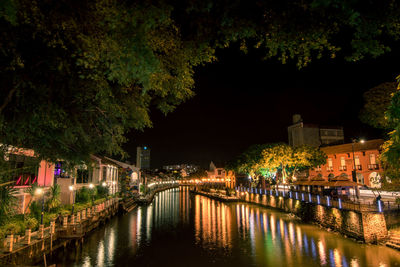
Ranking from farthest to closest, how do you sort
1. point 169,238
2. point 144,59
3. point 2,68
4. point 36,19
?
point 169,238 < point 2,68 < point 36,19 < point 144,59

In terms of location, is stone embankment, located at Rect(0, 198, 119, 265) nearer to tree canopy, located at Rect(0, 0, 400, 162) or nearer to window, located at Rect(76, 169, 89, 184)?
tree canopy, located at Rect(0, 0, 400, 162)

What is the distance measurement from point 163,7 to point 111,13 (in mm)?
1437

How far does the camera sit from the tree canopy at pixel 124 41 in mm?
4992

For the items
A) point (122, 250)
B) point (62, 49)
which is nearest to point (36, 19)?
point (62, 49)

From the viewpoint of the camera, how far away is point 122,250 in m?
18.6

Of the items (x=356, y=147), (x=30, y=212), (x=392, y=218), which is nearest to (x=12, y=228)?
(x=30, y=212)

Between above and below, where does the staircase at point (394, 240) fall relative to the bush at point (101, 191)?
below

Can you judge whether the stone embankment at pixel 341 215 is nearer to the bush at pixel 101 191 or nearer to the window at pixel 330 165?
the window at pixel 330 165

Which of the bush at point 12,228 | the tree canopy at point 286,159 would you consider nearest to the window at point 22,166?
the bush at point 12,228

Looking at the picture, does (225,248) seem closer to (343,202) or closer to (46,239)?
(343,202)

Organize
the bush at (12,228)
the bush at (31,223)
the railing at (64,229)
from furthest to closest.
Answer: the bush at (31,223)
the bush at (12,228)
the railing at (64,229)

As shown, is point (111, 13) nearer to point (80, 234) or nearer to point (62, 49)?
point (62, 49)

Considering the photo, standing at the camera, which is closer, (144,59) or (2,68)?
(144,59)

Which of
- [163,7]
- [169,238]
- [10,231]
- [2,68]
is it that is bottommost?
[169,238]
